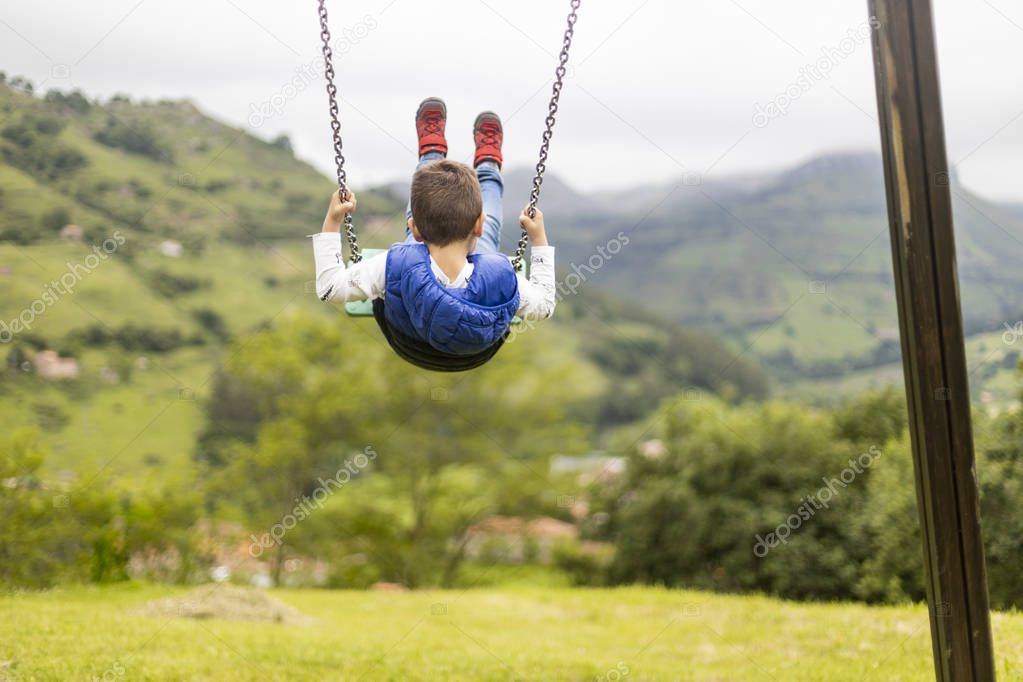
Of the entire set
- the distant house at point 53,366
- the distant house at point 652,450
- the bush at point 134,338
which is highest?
the bush at point 134,338

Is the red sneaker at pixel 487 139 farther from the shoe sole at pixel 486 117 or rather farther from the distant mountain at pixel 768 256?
the distant mountain at pixel 768 256

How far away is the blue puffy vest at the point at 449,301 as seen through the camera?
3246 mm

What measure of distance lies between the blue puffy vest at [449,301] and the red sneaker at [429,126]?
24.5 inches

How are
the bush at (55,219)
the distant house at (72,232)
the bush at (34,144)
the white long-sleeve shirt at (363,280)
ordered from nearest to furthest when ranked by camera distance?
the white long-sleeve shirt at (363,280) → the bush at (34,144) → the bush at (55,219) → the distant house at (72,232)

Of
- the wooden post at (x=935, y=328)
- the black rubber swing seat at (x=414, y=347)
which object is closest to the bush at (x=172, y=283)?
the black rubber swing seat at (x=414, y=347)

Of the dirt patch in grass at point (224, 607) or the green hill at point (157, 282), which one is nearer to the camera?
the dirt patch in grass at point (224, 607)

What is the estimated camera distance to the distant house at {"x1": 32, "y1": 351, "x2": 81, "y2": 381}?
3275cm

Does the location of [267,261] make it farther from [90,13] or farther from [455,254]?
[455,254]

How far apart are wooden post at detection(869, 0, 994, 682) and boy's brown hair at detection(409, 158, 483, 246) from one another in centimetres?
175

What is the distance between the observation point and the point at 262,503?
23766 millimetres

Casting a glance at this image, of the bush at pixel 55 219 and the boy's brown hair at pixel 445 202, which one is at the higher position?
the bush at pixel 55 219

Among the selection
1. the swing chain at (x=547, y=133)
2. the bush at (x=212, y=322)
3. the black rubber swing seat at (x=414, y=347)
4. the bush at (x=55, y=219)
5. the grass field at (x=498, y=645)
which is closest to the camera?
the black rubber swing seat at (x=414, y=347)

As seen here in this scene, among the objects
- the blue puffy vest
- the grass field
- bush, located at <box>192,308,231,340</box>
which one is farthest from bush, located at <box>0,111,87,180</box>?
the blue puffy vest

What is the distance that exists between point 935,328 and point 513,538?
21260 mm
